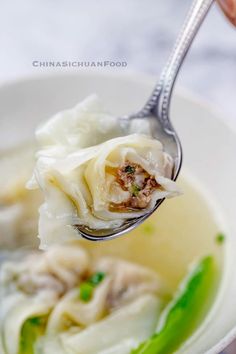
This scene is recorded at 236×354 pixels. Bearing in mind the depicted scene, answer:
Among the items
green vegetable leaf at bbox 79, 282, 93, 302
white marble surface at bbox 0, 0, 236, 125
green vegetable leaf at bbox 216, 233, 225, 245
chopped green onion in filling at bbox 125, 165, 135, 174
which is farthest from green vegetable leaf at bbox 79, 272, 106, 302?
white marble surface at bbox 0, 0, 236, 125

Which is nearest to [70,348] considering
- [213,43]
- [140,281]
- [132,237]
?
[140,281]

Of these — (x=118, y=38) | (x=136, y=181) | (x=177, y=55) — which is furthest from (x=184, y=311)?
(x=118, y=38)

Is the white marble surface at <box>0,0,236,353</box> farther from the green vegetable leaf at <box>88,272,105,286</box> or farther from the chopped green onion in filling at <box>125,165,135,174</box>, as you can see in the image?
the chopped green onion in filling at <box>125,165,135,174</box>

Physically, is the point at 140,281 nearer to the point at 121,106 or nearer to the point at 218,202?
the point at 218,202

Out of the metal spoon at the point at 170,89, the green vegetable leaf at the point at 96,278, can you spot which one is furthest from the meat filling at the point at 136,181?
the green vegetable leaf at the point at 96,278

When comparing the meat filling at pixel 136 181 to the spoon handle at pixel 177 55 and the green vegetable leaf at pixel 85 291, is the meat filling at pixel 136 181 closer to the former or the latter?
the spoon handle at pixel 177 55

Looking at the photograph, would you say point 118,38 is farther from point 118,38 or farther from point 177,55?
point 177,55
